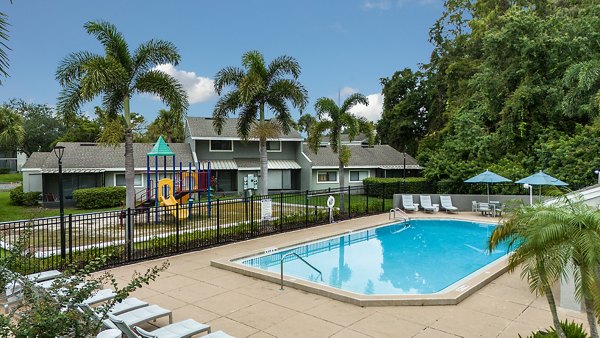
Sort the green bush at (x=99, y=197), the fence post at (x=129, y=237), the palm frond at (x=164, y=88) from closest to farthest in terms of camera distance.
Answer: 1. the fence post at (x=129, y=237)
2. the palm frond at (x=164, y=88)
3. the green bush at (x=99, y=197)

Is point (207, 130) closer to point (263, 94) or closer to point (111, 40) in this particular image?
point (263, 94)

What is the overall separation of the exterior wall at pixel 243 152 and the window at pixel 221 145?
265 millimetres

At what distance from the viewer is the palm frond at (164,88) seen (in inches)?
575

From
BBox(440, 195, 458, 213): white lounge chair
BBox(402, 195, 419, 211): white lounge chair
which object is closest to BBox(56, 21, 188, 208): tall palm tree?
BBox(402, 195, 419, 211): white lounge chair

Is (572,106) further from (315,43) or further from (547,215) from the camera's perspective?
(547,215)

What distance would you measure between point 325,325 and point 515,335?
3.32m

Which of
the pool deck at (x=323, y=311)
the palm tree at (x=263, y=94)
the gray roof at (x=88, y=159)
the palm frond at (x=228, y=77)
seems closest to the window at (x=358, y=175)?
the gray roof at (x=88, y=159)

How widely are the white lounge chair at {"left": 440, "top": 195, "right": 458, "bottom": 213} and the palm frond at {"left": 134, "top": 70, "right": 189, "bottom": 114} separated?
54.4 feet

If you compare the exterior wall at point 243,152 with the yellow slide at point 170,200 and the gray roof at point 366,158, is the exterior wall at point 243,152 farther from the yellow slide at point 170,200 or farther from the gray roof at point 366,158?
the yellow slide at point 170,200

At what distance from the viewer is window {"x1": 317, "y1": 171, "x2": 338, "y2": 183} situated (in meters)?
35.6

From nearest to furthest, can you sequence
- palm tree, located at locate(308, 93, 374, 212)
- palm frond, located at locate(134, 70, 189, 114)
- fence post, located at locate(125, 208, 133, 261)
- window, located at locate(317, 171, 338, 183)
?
fence post, located at locate(125, 208, 133, 261)
palm frond, located at locate(134, 70, 189, 114)
palm tree, located at locate(308, 93, 374, 212)
window, located at locate(317, 171, 338, 183)

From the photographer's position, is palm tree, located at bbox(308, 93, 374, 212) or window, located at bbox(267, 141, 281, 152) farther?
window, located at bbox(267, 141, 281, 152)

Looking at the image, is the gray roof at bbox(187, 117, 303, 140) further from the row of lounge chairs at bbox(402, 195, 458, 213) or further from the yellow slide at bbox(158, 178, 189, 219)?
the row of lounge chairs at bbox(402, 195, 458, 213)

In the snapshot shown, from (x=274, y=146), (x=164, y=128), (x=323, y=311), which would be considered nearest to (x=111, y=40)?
(x=323, y=311)
